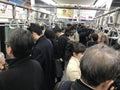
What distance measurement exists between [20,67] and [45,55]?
139cm

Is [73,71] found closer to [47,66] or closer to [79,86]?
[47,66]

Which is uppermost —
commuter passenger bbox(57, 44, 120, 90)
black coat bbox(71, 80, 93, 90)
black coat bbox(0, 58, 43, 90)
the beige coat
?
commuter passenger bbox(57, 44, 120, 90)

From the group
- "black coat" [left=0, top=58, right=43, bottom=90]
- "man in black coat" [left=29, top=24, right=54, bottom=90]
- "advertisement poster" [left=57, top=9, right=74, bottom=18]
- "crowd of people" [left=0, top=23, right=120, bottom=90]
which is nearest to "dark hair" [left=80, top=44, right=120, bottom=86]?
"crowd of people" [left=0, top=23, right=120, bottom=90]

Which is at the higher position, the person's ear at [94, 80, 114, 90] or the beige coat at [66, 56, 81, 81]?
the person's ear at [94, 80, 114, 90]

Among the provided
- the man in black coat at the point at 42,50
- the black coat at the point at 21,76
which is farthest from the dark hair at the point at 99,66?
the man in black coat at the point at 42,50

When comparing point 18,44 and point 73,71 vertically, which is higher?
point 18,44

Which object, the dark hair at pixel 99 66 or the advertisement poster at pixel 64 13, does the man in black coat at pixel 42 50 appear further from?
→ the advertisement poster at pixel 64 13

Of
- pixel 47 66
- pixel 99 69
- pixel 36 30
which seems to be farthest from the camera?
pixel 47 66

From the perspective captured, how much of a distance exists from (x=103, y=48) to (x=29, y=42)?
83 cm

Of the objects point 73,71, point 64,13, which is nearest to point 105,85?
point 73,71

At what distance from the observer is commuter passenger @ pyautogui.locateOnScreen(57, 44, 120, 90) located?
1249mm

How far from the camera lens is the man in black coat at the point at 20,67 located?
69.7 inches

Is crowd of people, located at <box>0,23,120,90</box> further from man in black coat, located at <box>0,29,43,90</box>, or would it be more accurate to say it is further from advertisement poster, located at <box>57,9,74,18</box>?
advertisement poster, located at <box>57,9,74,18</box>

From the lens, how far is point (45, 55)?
3242mm
